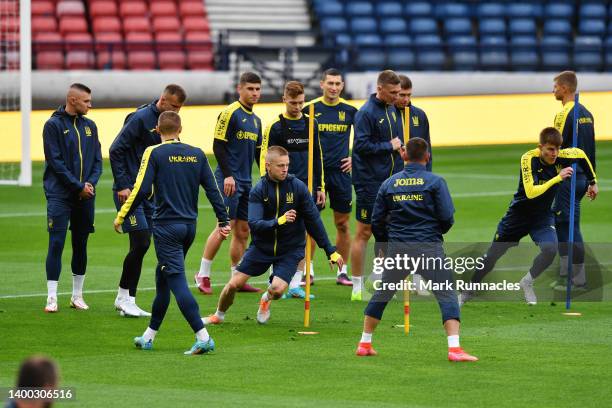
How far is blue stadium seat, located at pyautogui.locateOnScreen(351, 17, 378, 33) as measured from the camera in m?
39.3

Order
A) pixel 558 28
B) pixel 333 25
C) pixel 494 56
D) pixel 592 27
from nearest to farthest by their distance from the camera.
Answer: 1. pixel 333 25
2. pixel 494 56
3. pixel 558 28
4. pixel 592 27

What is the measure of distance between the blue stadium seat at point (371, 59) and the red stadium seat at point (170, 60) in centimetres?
503

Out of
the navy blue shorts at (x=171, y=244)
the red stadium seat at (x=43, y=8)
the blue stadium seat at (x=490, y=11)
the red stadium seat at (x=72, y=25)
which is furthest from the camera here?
the blue stadium seat at (x=490, y=11)

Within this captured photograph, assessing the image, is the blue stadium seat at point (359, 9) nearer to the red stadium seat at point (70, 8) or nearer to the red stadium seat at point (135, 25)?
the red stadium seat at point (135, 25)

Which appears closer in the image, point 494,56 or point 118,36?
point 118,36

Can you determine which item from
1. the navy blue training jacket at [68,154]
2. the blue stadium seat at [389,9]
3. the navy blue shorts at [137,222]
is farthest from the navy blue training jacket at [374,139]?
the blue stadium seat at [389,9]

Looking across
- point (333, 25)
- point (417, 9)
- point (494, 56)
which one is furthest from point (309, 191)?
point (417, 9)

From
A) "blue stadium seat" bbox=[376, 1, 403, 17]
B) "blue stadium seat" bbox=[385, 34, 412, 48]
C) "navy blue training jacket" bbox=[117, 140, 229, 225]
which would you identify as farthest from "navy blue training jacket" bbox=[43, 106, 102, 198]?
"blue stadium seat" bbox=[376, 1, 403, 17]

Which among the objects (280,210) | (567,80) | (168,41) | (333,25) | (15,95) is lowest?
(280,210)

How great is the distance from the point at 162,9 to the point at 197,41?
2.07m

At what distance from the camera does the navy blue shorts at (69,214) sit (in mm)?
12578

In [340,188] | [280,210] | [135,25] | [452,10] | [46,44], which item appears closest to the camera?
→ [280,210]

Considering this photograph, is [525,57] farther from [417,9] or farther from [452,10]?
[417,9]

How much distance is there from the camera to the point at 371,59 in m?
37.9
